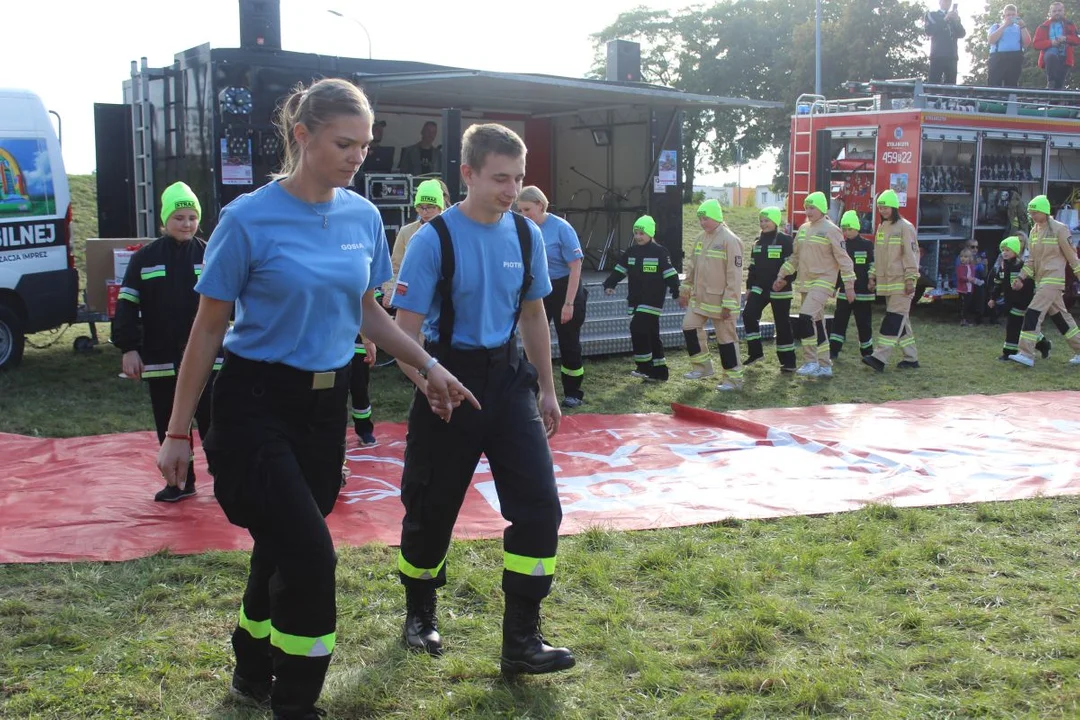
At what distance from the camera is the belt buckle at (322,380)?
3.03m

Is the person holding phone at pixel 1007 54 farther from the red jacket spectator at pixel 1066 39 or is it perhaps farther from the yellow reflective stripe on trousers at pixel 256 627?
the yellow reflective stripe on trousers at pixel 256 627

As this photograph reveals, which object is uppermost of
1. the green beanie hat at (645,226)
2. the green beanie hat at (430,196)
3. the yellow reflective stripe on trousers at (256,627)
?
the green beanie hat at (430,196)

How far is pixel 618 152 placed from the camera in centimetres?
1541

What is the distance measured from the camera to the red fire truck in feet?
50.1

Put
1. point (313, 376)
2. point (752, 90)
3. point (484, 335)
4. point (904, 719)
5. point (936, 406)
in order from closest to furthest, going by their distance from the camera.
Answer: point (313, 376), point (904, 719), point (484, 335), point (936, 406), point (752, 90)

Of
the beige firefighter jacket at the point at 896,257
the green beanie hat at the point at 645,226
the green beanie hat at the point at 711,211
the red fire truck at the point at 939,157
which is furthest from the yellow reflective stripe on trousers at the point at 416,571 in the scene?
the red fire truck at the point at 939,157

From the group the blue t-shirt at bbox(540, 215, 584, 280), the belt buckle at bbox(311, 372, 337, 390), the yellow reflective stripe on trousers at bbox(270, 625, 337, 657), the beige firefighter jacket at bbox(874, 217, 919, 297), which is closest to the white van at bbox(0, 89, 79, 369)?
the blue t-shirt at bbox(540, 215, 584, 280)

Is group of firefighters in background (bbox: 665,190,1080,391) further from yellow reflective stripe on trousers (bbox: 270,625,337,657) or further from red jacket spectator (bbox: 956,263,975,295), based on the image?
yellow reflective stripe on trousers (bbox: 270,625,337,657)

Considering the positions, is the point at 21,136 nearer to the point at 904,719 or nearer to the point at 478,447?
the point at 478,447

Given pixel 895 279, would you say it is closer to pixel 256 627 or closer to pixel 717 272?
pixel 717 272

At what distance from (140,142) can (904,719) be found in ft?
35.6

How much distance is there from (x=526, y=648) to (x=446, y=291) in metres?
1.29

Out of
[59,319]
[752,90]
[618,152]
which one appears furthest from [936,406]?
[752,90]

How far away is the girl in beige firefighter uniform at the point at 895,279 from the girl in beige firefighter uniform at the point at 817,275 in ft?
1.89
